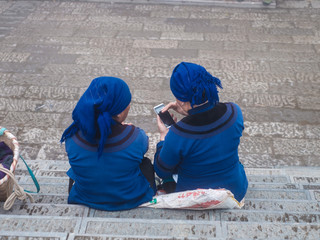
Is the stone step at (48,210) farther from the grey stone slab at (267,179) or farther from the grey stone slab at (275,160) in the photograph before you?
the grey stone slab at (275,160)

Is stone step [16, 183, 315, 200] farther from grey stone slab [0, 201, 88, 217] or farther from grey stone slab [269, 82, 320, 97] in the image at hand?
grey stone slab [269, 82, 320, 97]

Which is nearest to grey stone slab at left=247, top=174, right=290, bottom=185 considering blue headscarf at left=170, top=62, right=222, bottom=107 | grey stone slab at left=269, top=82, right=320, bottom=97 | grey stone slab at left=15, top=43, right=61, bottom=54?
blue headscarf at left=170, top=62, right=222, bottom=107

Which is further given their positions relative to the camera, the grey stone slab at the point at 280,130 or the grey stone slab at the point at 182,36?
the grey stone slab at the point at 182,36

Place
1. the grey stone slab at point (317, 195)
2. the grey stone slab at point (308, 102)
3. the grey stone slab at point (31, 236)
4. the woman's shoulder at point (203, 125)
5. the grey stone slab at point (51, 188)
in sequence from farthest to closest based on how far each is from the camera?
the grey stone slab at point (308, 102), the grey stone slab at point (51, 188), the grey stone slab at point (317, 195), the woman's shoulder at point (203, 125), the grey stone slab at point (31, 236)

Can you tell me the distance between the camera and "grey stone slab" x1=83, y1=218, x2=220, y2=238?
2357mm

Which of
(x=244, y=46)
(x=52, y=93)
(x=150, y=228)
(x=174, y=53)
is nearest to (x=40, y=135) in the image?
(x=52, y=93)

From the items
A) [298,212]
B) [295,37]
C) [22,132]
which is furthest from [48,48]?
[298,212]

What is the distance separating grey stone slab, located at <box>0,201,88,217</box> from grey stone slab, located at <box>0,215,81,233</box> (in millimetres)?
169

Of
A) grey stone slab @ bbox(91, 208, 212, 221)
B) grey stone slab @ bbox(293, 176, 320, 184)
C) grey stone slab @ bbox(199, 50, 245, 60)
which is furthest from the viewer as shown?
grey stone slab @ bbox(199, 50, 245, 60)

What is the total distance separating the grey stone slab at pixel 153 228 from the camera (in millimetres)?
2357

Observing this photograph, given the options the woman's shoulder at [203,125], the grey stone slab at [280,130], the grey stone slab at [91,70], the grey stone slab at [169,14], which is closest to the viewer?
the woman's shoulder at [203,125]

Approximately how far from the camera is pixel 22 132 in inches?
204

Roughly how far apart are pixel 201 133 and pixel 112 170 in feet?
2.22

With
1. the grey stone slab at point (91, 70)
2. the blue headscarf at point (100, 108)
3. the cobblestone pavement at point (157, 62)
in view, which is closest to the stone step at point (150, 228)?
the blue headscarf at point (100, 108)
